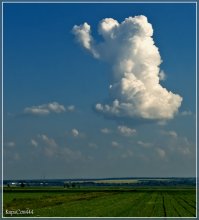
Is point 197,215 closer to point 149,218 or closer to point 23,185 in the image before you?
point 149,218

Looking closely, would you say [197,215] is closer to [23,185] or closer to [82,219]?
[82,219]

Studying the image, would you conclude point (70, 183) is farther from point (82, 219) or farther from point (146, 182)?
point (82, 219)

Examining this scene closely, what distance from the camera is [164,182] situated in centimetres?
18525

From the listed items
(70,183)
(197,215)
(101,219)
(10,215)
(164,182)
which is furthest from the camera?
(164,182)

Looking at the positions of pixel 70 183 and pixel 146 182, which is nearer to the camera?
pixel 70 183

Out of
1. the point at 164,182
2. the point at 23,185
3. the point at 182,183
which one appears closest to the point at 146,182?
the point at 164,182

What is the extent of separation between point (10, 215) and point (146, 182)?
163627mm

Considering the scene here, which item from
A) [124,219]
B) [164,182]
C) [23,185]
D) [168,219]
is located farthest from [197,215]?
[164,182]

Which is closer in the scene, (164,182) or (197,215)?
(197,215)

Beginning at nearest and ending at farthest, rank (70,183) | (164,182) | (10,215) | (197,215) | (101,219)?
(101,219)
(10,215)
(197,215)
(70,183)
(164,182)

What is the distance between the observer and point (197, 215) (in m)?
39.1

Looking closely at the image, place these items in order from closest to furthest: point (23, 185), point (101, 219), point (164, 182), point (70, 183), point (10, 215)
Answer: point (101, 219)
point (10, 215)
point (23, 185)
point (70, 183)
point (164, 182)

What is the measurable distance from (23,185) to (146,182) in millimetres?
59867

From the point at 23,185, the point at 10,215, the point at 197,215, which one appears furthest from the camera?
the point at 23,185
